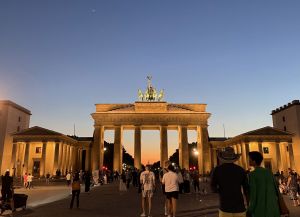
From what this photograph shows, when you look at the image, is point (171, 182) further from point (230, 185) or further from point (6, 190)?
point (6, 190)

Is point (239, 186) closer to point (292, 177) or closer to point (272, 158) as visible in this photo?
point (292, 177)

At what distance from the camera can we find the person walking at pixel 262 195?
15.6 ft

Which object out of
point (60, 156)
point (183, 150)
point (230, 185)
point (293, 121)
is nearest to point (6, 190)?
point (230, 185)

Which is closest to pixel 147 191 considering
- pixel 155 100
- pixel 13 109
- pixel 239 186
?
pixel 239 186

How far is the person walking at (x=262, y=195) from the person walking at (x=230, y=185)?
8.0 inches

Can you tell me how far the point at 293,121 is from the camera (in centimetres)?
6069

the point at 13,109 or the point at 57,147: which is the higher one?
the point at 13,109

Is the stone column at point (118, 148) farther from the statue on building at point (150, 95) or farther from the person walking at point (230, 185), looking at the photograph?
the person walking at point (230, 185)

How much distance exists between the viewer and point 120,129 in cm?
5962

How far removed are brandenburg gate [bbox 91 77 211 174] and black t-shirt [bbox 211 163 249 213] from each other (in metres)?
53.6

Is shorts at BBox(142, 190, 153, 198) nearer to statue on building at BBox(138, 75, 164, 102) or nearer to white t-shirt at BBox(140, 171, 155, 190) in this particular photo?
white t-shirt at BBox(140, 171, 155, 190)

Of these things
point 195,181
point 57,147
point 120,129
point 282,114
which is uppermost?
point 282,114

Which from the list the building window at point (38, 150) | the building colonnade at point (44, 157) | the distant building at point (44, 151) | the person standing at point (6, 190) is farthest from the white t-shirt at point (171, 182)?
the building window at point (38, 150)

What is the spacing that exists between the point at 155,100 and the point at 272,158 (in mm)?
27753
